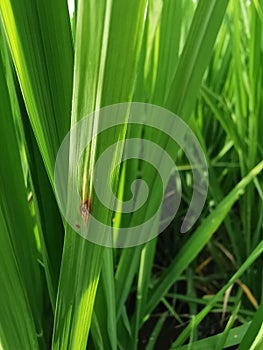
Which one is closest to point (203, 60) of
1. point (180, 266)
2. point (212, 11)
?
point (212, 11)

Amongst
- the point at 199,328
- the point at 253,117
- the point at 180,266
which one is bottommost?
the point at 199,328

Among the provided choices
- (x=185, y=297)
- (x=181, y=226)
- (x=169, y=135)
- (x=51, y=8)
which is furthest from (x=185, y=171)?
(x=51, y=8)

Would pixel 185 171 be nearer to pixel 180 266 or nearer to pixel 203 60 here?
pixel 180 266

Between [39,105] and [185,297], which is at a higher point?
[39,105]

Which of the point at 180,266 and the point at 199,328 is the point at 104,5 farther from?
the point at 199,328

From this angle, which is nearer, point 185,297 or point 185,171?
point 185,297

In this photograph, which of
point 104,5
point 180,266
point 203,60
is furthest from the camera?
point 180,266

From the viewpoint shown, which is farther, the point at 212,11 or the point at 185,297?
the point at 185,297

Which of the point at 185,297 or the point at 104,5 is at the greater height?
the point at 104,5

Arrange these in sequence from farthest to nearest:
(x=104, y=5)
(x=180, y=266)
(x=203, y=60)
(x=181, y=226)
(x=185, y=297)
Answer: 1. (x=181, y=226)
2. (x=185, y=297)
3. (x=180, y=266)
4. (x=203, y=60)
5. (x=104, y=5)
